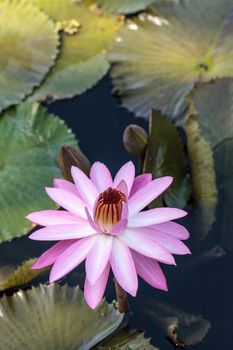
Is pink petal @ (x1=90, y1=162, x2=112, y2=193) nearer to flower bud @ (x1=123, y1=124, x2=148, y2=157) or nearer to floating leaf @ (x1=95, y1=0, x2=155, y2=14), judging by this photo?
flower bud @ (x1=123, y1=124, x2=148, y2=157)

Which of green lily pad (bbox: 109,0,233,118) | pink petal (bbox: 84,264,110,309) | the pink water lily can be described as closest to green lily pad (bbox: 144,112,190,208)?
green lily pad (bbox: 109,0,233,118)

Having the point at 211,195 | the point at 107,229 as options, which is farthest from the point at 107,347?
the point at 211,195

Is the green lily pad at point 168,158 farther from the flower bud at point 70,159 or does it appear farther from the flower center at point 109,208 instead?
the flower center at point 109,208

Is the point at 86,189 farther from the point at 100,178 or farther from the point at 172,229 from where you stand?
the point at 172,229

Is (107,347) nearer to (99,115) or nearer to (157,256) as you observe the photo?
(157,256)

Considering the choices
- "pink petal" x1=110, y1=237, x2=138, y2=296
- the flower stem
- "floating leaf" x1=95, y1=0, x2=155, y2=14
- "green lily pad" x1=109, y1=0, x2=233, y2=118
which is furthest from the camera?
"floating leaf" x1=95, y1=0, x2=155, y2=14

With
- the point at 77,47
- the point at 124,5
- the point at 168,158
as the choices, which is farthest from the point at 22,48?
A: the point at 168,158

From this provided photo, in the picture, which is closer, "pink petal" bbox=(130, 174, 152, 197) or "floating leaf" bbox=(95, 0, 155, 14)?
"pink petal" bbox=(130, 174, 152, 197)
